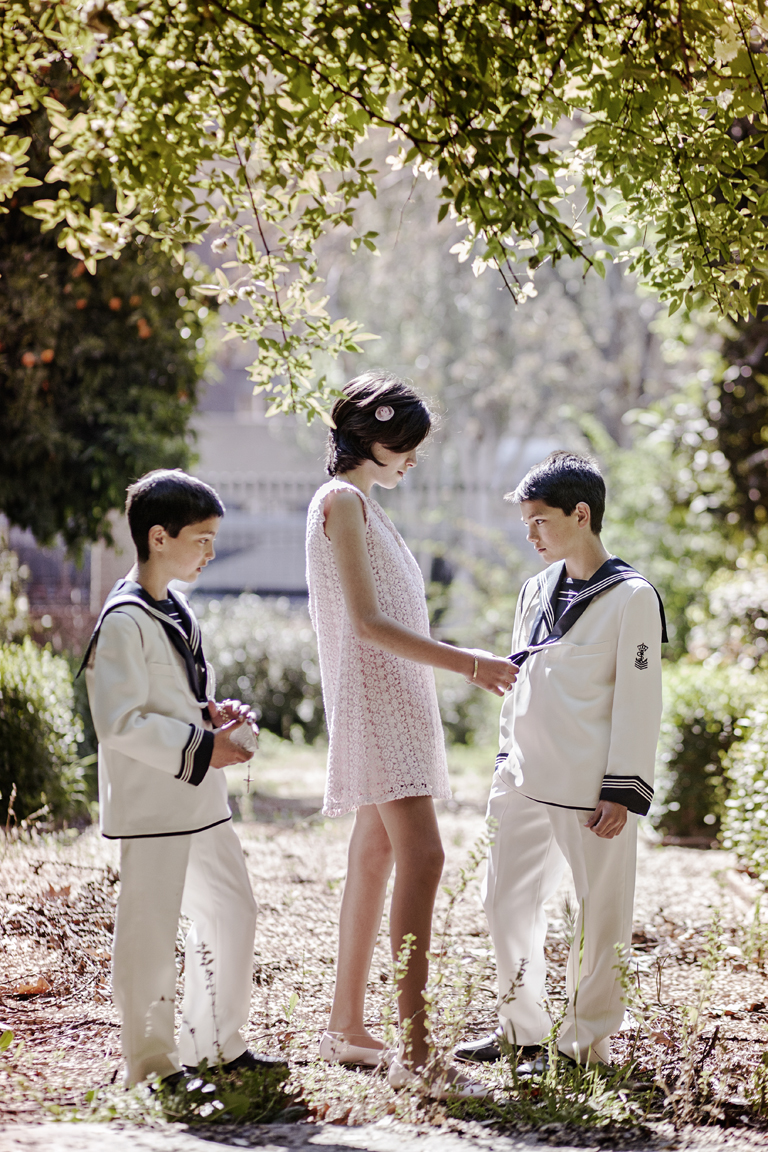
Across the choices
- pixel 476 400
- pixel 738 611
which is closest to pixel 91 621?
pixel 738 611

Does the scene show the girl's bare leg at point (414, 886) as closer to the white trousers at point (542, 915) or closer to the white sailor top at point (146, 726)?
the white trousers at point (542, 915)

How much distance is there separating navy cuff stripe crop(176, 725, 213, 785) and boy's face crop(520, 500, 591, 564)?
3.67 ft

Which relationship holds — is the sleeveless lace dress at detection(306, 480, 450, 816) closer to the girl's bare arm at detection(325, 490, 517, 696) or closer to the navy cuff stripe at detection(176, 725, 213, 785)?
the girl's bare arm at detection(325, 490, 517, 696)

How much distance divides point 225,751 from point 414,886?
27.2 inches

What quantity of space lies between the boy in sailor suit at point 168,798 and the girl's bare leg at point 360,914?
346 mm

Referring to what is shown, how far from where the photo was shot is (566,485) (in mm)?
3102

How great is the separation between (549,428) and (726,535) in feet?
41.8

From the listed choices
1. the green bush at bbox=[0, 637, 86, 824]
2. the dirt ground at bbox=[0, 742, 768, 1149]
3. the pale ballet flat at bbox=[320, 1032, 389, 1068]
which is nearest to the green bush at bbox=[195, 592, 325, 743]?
the green bush at bbox=[0, 637, 86, 824]

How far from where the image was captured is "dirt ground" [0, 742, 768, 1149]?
280 centimetres

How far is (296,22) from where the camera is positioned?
2678 mm

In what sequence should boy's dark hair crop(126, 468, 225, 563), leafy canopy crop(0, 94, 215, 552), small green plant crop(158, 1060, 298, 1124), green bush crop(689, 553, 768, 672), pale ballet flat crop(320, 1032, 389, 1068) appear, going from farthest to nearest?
green bush crop(689, 553, 768, 672), leafy canopy crop(0, 94, 215, 552), pale ballet flat crop(320, 1032, 389, 1068), boy's dark hair crop(126, 468, 225, 563), small green plant crop(158, 1060, 298, 1124)

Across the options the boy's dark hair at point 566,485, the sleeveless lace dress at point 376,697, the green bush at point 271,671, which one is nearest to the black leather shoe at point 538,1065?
the sleeveless lace dress at point 376,697

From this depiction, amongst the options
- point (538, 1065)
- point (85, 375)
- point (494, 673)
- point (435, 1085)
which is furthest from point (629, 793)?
point (85, 375)

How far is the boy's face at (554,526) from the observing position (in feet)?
10.2
